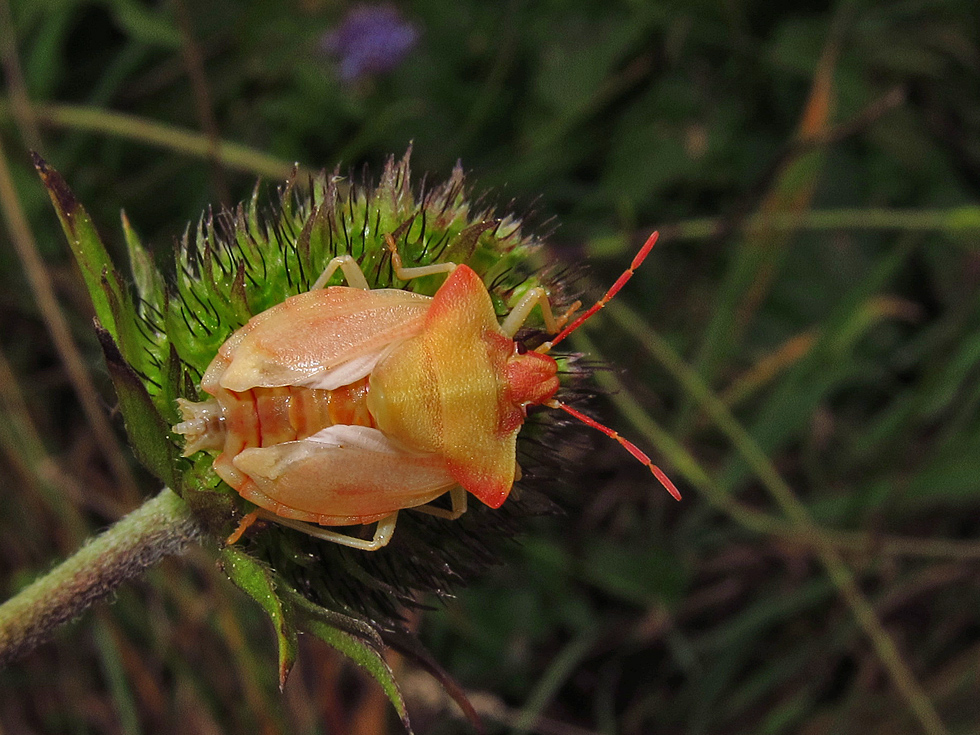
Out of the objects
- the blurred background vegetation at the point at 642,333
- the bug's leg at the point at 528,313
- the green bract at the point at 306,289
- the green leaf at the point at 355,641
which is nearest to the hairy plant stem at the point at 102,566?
the green bract at the point at 306,289

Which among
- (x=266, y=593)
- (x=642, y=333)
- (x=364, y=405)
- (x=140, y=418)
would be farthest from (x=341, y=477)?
(x=642, y=333)

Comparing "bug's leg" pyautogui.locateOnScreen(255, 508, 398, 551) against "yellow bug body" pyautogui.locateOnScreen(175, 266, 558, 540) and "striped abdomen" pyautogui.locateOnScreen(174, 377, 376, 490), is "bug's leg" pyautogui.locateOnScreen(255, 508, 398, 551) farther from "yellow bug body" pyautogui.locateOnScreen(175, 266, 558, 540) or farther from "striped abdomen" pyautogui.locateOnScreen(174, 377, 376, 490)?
"striped abdomen" pyautogui.locateOnScreen(174, 377, 376, 490)

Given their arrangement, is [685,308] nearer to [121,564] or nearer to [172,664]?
[172,664]

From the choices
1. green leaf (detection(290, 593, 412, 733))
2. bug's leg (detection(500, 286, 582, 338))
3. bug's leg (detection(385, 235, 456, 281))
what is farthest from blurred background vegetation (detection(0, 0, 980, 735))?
green leaf (detection(290, 593, 412, 733))

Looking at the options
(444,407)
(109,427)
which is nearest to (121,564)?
(444,407)

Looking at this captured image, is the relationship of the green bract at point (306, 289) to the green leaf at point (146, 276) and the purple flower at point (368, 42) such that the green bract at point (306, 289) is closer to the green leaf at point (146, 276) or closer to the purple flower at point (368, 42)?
the green leaf at point (146, 276)

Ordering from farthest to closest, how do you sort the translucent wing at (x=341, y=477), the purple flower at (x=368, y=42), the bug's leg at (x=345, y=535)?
the purple flower at (x=368, y=42), the bug's leg at (x=345, y=535), the translucent wing at (x=341, y=477)
